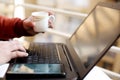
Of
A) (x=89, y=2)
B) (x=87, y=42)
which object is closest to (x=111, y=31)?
(x=87, y=42)

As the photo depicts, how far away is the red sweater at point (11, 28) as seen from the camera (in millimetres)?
1039

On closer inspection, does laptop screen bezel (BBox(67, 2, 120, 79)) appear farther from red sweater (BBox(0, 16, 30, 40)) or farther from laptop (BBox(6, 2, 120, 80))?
red sweater (BBox(0, 16, 30, 40))

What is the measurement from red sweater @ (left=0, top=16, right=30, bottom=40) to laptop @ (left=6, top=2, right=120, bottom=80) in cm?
16

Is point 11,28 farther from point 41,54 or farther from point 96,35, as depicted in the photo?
point 96,35

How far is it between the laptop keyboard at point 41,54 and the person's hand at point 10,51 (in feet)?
0.07

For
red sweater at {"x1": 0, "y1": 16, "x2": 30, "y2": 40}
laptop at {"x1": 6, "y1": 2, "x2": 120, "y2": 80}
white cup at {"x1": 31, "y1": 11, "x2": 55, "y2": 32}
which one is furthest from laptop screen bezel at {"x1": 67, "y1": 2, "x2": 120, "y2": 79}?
red sweater at {"x1": 0, "y1": 16, "x2": 30, "y2": 40}

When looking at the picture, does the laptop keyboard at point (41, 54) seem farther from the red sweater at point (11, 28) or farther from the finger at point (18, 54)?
the red sweater at point (11, 28)

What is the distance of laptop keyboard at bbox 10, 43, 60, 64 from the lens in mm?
701

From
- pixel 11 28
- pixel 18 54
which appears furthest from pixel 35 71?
pixel 11 28

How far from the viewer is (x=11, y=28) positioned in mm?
1065

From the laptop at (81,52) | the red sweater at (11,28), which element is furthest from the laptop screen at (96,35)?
the red sweater at (11,28)

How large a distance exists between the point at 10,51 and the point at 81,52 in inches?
10.8

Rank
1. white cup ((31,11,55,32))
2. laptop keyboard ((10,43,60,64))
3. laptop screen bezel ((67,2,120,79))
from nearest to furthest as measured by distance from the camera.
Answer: laptop screen bezel ((67,2,120,79)) < laptop keyboard ((10,43,60,64)) < white cup ((31,11,55,32))

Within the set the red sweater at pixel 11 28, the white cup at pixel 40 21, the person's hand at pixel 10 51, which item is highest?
the white cup at pixel 40 21
